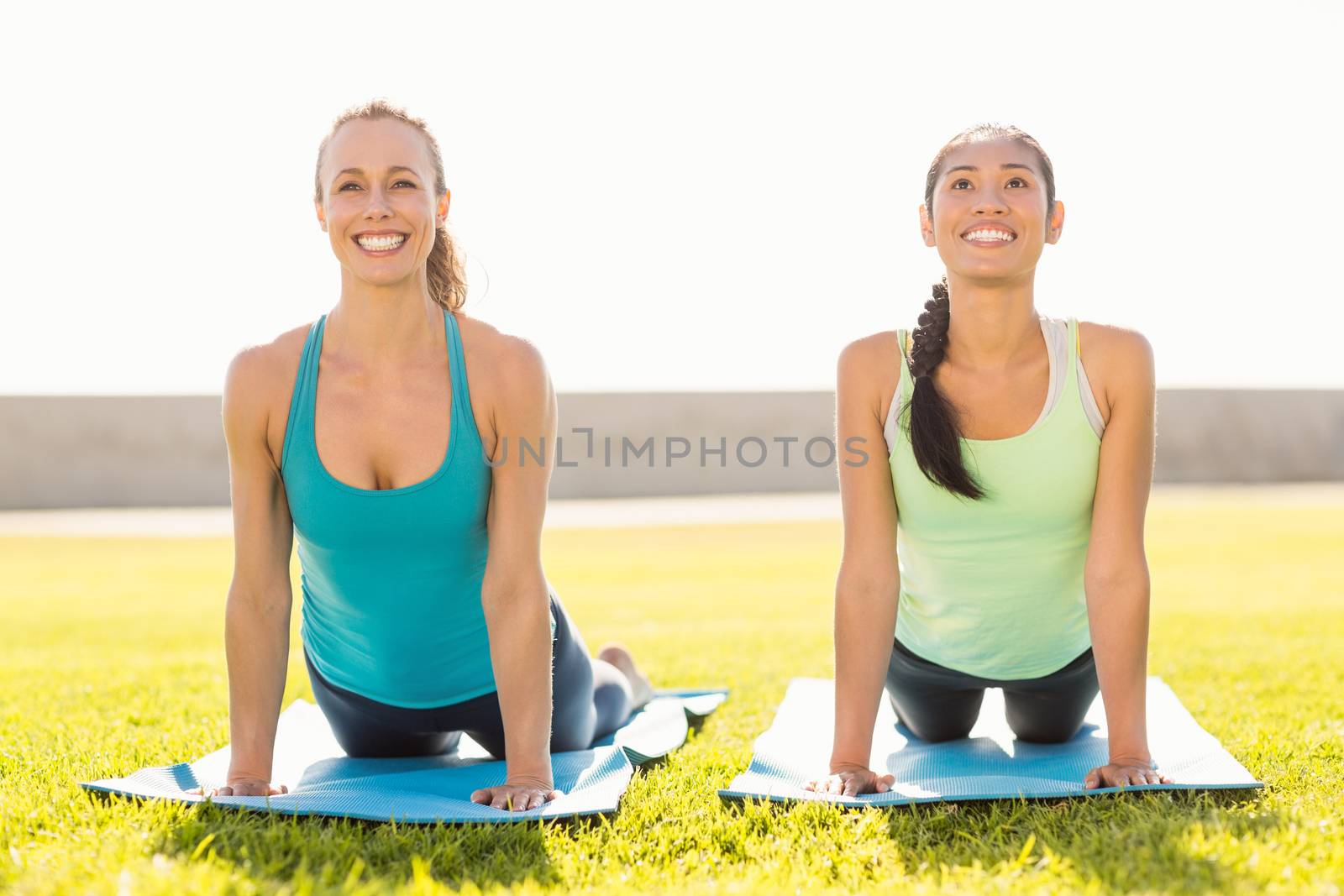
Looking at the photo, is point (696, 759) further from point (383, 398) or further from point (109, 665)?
point (109, 665)

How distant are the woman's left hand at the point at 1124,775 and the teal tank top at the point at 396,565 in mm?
1617

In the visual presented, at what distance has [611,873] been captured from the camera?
92.2 inches

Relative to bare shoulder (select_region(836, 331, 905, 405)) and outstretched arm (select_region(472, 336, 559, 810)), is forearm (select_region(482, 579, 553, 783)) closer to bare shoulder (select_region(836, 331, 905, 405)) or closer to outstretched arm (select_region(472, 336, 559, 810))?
outstretched arm (select_region(472, 336, 559, 810))

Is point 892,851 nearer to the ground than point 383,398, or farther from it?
nearer to the ground

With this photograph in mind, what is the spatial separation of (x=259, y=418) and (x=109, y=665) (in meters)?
3.32

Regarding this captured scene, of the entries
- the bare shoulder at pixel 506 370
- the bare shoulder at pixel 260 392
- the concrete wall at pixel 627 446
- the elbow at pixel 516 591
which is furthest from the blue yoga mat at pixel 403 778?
the concrete wall at pixel 627 446

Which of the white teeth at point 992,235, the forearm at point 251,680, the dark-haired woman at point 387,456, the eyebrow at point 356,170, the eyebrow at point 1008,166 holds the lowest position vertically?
the forearm at point 251,680

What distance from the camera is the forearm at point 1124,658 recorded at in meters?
2.88

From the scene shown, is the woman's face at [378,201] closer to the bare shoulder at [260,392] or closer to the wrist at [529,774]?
the bare shoulder at [260,392]

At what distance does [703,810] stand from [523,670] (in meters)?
0.56

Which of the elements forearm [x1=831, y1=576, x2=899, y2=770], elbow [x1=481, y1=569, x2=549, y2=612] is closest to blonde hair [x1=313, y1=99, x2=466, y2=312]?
elbow [x1=481, y1=569, x2=549, y2=612]

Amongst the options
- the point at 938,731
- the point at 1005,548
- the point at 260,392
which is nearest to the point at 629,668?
the point at 938,731

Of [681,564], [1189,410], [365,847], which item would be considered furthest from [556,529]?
[1189,410]

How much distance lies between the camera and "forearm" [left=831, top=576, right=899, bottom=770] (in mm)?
2955
